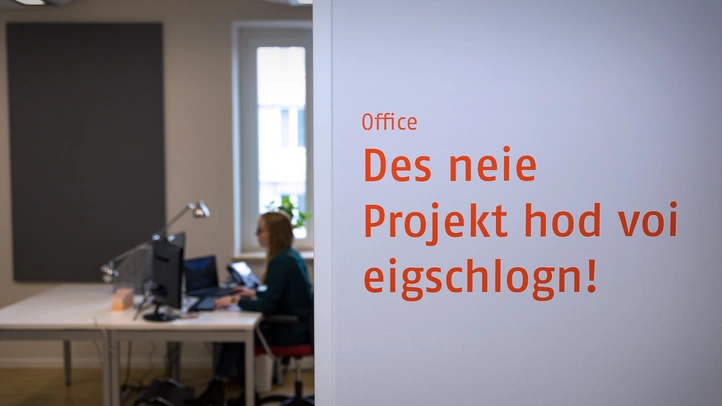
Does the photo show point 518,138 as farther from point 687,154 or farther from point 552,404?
point 552,404

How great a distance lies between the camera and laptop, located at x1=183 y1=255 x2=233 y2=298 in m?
4.45

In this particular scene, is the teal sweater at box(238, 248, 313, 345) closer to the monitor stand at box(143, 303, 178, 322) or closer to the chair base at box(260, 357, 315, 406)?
the chair base at box(260, 357, 315, 406)

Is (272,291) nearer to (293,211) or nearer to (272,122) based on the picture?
(293,211)

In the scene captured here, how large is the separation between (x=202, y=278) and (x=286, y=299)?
843mm

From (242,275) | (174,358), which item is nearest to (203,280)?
(242,275)

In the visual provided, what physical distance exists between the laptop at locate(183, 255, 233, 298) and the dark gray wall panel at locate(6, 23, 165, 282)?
30.2 inches

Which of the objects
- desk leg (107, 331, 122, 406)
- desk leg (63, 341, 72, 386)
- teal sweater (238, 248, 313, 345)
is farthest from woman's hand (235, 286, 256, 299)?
desk leg (63, 341, 72, 386)

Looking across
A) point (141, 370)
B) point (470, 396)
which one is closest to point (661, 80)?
point (470, 396)

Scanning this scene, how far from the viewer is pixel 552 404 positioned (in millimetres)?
1911

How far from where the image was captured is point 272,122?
17.5ft

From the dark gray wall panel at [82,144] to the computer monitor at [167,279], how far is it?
1.25m

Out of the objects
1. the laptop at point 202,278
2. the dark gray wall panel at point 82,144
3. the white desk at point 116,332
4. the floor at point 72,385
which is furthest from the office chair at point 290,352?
the dark gray wall panel at point 82,144

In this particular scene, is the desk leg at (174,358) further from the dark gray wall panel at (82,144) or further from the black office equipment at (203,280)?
the dark gray wall panel at (82,144)

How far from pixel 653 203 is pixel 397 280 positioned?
2.45ft
